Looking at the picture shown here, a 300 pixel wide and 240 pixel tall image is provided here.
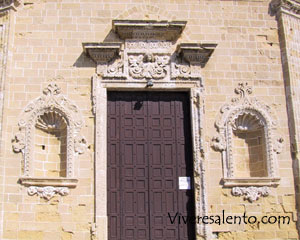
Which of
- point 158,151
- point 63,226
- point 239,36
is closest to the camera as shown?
point 63,226

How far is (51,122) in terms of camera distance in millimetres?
10477

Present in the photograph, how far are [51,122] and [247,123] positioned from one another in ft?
13.6

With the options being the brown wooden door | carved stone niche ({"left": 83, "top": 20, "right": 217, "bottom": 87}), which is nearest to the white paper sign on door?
the brown wooden door

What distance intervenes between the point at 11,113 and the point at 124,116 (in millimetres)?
2297

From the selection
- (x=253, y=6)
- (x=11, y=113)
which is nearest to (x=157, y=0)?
(x=253, y=6)

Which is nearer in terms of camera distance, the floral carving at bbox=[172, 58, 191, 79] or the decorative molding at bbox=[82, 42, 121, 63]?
the decorative molding at bbox=[82, 42, 121, 63]

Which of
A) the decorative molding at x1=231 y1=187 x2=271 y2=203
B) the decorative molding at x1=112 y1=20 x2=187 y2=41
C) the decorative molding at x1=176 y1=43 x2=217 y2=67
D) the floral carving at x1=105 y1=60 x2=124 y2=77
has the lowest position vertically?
the decorative molding at x1=231 y1=187 x2=271 y2=203

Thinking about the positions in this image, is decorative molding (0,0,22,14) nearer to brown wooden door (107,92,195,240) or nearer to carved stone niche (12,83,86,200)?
carved stone niche (12,83,86,200)

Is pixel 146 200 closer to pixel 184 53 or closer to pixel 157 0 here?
pixel 184 53

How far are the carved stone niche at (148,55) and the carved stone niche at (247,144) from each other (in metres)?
0.98

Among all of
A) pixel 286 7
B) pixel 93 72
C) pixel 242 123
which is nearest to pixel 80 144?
pixel 93 72

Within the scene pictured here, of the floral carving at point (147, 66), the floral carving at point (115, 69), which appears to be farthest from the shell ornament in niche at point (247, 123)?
the floral carving at point (115, 69)

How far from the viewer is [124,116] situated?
1052cm

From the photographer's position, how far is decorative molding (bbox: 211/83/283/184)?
33.7 feet
